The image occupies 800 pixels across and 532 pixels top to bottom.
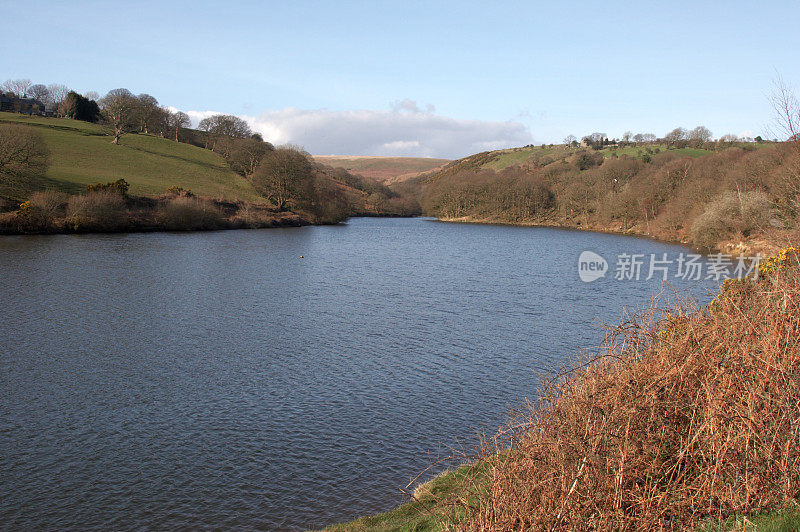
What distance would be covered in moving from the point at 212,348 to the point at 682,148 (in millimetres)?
101557

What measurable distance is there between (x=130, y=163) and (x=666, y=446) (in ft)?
238

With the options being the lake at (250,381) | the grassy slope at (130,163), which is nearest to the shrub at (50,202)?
the grassy slope at (130,163)

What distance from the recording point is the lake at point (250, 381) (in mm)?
8617

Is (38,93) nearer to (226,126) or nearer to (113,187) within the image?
(226,126)

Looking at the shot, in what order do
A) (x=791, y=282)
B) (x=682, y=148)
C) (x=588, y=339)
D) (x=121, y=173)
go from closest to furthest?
(x=791, y=282) < (x=588, y=339) < (x=121, y=173) < (x=682, y=148)

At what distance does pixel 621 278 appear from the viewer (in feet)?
101

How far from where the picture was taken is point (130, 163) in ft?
218

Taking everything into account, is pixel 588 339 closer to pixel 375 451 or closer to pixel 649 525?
pixel 375 451

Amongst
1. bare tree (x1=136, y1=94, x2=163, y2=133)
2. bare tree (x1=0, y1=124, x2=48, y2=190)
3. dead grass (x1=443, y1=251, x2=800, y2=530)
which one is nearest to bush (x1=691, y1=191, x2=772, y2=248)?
dead grass (x1=443, y1=251, x2=800, y2=530)

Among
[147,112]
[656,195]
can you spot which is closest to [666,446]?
[656,195]

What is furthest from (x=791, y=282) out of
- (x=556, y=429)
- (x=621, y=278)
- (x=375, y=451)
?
(x=621, y=278)

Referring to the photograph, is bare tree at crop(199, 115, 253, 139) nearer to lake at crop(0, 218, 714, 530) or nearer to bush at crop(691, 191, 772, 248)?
lake at crop(0, 218, 714, 530)

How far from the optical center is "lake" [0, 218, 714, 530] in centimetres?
862

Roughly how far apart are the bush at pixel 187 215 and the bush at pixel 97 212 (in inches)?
168
